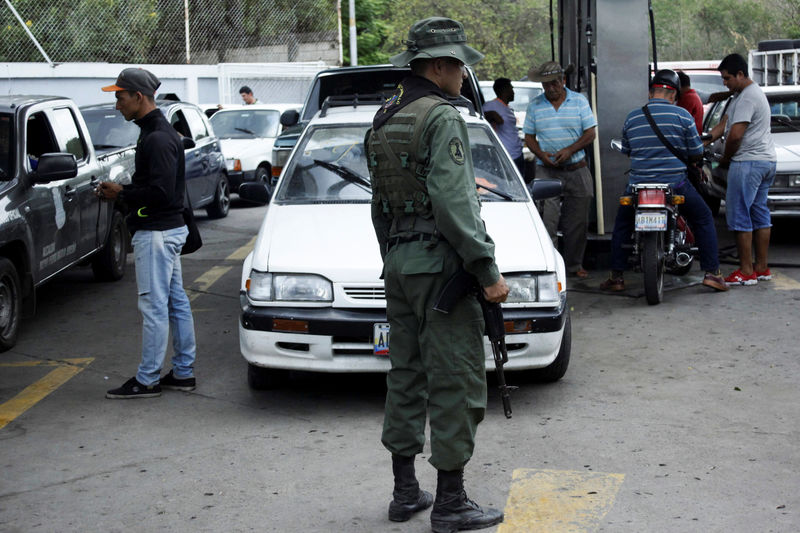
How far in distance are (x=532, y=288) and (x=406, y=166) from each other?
76.9 inches

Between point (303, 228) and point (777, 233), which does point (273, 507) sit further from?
point (777, 233)

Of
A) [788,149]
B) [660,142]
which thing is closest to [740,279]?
[660,142]

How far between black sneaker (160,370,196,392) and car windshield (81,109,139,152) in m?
4.96

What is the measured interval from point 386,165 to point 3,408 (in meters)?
3.22

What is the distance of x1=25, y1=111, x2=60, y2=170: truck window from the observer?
811 centimetres

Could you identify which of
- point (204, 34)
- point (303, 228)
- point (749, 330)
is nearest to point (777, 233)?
point (749, 330)

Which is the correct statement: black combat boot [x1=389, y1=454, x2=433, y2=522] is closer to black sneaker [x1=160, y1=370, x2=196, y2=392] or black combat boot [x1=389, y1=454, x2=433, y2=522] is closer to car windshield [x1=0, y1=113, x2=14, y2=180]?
black sneaker [x1=160, y1=370, x2=196, y2=392]

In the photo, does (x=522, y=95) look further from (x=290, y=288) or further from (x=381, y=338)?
(x=381, y=338)

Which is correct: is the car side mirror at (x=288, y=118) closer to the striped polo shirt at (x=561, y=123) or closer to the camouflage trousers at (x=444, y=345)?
the striped polo shirt at (x=561, y=123)

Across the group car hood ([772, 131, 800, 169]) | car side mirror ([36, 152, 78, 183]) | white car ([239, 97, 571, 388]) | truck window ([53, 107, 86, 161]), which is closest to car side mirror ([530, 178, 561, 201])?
white car ([239, 97, 571, 388])

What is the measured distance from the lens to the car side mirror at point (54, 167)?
746 cm

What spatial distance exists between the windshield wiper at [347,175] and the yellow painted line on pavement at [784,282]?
409cm

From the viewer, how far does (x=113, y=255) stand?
32.4ft

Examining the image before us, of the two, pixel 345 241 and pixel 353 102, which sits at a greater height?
pixel 353 102
